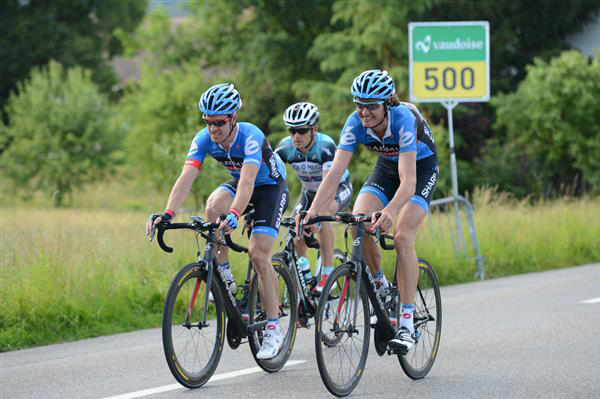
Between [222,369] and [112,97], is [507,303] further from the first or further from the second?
[112,97]

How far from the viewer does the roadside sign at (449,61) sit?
15047mm

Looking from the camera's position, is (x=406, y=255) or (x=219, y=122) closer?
(x=219, y=122)

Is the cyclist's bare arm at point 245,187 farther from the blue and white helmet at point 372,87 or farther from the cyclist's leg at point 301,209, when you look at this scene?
the cyclist's leg at point 301,209

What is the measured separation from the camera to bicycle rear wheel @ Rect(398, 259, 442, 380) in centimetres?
717

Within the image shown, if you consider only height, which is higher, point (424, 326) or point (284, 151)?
point (284, 151)

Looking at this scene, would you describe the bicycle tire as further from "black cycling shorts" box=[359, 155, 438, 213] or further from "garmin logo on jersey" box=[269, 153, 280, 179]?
"black cycling shorts" box=[359, 155, 438, 213]

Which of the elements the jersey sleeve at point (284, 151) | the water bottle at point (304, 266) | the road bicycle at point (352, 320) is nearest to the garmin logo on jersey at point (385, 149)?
the road bicycle at point (352, 320)

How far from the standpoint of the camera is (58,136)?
4278 cm

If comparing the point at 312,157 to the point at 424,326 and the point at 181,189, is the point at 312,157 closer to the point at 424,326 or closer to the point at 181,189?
the point at 424,326

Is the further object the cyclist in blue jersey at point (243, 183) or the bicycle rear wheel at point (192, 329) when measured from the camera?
the cyclist in blue jersey at point (243, 183)

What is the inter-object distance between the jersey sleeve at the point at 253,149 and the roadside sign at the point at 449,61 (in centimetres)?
818

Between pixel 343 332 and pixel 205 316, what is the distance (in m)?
0.93

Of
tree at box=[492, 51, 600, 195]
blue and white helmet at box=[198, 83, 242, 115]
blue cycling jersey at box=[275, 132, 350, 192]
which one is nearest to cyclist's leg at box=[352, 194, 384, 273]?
blue and white helmet at box=[198, 83, 242, 115]

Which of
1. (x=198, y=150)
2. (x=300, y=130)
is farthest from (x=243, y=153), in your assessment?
(x=300, y=130)
